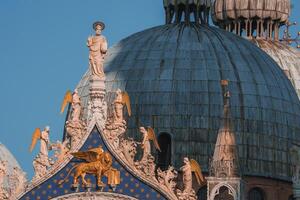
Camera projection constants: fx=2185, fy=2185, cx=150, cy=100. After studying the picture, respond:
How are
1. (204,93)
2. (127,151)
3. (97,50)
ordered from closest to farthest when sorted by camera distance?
(127,151)
(97,50)
(204,93)

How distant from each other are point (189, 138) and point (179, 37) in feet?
12.6

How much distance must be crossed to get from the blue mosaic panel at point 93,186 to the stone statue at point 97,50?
1.71 m

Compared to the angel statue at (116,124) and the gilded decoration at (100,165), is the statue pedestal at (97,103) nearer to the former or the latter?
the gilded decoration at (100,165)

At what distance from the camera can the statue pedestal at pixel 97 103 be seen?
5200 cm

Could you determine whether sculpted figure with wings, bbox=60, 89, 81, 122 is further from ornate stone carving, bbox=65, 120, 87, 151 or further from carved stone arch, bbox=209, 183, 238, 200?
carved stone arch, bbox=209, 183, 238, 200

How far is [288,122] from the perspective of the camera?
60438 mm

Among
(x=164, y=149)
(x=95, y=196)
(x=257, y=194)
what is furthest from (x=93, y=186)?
(x=257, y=194)

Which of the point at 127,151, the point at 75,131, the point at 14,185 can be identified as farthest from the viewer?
the point at 75,131

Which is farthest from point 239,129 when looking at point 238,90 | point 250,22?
point 250,22

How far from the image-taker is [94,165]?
5128 centimetres

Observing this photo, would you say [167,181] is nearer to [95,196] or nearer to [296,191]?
[95,196]

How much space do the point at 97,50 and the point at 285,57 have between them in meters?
23.2

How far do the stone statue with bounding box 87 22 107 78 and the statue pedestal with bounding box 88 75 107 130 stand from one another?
0.64 ft

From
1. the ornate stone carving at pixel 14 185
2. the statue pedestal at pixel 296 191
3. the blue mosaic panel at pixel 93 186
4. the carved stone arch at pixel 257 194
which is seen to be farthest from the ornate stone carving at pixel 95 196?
the carved stone arch at pixel 257 194
